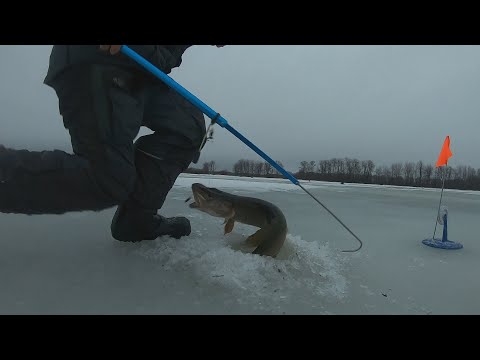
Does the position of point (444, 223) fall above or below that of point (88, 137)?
below

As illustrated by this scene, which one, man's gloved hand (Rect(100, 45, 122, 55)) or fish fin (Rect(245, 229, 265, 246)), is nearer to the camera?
man's gloved hand (Rect(100, 45, 122, 55))

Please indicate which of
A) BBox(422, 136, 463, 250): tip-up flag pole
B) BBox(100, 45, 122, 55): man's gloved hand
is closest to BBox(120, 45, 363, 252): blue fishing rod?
BBox(100, 45, 122, 55): man's gloved hand

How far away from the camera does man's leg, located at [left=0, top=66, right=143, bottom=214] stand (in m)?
1.26

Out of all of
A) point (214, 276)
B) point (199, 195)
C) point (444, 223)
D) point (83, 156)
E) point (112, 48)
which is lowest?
point (214, 276)

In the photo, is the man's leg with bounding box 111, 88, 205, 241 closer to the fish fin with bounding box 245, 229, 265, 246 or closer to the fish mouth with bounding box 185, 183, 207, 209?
the fish mouth with bounding box 185, 183, 207, 209

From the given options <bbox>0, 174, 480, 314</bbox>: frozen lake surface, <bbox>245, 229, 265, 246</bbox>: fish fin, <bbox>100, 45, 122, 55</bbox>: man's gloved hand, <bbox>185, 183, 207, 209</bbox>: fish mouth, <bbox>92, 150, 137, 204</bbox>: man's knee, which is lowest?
<bbox>0, 174, 480, 314</bbox>: frozen lake surface

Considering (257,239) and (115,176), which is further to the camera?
(257,239)

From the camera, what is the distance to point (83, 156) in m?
1.34

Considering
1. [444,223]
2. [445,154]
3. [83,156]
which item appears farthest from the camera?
[445,154]

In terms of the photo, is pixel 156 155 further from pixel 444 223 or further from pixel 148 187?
pixel 444 223

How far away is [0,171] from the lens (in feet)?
4.14

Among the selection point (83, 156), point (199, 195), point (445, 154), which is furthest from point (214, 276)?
point (445, 154)

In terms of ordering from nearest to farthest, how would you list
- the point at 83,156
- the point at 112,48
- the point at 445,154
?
the point at 112,48
the point at 83,156
the point at 445,154

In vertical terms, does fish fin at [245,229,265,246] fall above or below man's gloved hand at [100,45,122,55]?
below
